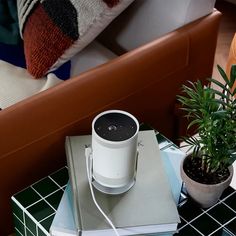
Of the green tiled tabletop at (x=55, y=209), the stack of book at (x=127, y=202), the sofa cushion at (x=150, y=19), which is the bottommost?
the green tiled tabletop at (x=55, y=209)

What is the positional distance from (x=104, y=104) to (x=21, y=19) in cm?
34

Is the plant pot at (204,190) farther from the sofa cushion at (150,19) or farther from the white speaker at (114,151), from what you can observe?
the sofa cushion at (150,19)

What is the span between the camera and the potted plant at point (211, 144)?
3.23 feet

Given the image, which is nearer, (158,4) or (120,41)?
(158,4)

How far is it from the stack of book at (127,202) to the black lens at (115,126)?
123mm

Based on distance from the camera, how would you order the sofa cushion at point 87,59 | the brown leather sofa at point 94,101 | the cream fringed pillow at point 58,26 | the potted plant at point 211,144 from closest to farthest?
the potted plant at point 211,144 → the brown leather sofa at point 94,101 → the cream fringed pillow at point 58,26 → the sofa cushion at point 87,59

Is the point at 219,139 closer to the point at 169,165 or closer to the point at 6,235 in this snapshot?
the point at 169,165

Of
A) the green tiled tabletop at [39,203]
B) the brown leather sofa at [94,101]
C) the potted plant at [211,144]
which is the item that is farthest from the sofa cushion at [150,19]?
the green tiled tabletop at [39,203]

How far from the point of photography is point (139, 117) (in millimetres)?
1364

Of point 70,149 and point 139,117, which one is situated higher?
point 70,149

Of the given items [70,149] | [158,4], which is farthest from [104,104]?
[158,4]

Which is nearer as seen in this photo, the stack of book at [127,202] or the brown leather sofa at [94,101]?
the stack of book at [127,202]

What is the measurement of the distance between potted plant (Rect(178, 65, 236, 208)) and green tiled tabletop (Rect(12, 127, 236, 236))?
0.03 m

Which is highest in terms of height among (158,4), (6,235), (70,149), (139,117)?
(158,4)
